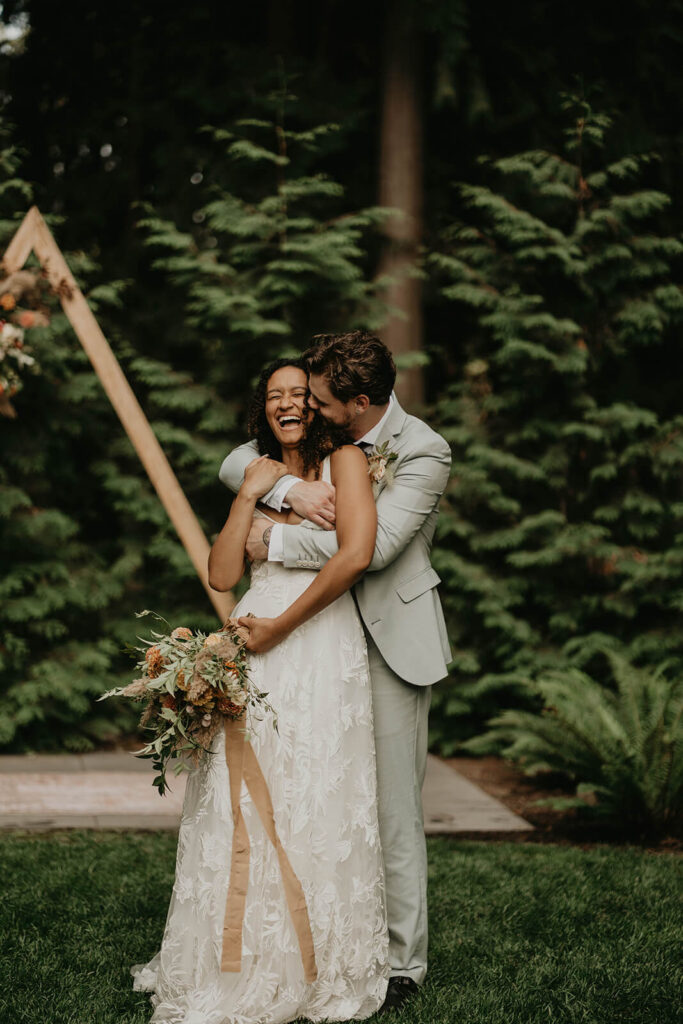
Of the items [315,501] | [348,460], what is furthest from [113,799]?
[348,460]

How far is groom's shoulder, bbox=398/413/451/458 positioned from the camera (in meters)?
3.44

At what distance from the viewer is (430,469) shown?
343 cm

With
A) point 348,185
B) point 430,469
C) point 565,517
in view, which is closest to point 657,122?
point 348,185

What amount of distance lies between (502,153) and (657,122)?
1.16m

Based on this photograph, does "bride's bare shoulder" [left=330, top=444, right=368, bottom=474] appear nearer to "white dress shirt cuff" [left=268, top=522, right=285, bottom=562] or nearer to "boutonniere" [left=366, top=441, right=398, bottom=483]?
"boutonniere" [left=366, top=441, right=398, bottom=483]

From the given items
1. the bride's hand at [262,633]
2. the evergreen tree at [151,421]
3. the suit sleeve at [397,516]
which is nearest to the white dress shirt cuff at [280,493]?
the suit sleeve at [397,516]

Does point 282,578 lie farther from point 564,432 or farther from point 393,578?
point 564,432

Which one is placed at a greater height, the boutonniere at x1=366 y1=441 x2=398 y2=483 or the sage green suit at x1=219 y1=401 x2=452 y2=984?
the boutonniere at x1=366 y1=441 x2=398 y2=483

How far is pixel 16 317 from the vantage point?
246 inches

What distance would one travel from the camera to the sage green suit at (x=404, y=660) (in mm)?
3439

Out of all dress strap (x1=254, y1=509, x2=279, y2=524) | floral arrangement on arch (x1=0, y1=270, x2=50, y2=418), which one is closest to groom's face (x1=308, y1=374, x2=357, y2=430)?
dress strap (x1=254, y1=509, x2=279, y2=524)

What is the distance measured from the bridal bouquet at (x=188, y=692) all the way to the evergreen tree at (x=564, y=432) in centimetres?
408

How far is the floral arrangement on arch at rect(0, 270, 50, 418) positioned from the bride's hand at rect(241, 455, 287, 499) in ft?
9.79

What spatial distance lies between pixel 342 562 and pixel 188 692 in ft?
1.95
